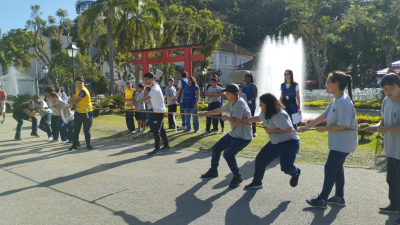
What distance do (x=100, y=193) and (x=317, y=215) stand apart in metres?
3.25

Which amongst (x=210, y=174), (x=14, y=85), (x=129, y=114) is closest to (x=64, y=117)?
(x=129, y=114)

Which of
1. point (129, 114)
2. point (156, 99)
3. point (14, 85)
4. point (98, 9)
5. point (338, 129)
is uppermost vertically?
point (98, 9)

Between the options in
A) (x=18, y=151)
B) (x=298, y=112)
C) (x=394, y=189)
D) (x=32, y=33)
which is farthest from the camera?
(x=32, y=33)

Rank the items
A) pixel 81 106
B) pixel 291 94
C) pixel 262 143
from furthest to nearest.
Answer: pixel 262 143, pixel 81 106, pixel 291 94

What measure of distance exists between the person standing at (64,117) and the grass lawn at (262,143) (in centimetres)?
→ 137

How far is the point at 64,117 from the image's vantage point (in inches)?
372

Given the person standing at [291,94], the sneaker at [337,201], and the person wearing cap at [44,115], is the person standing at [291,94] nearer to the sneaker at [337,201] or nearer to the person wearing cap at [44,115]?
the sneaker at [337,201]

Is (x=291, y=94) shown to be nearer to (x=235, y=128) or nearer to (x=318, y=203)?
(x=235, y=128)

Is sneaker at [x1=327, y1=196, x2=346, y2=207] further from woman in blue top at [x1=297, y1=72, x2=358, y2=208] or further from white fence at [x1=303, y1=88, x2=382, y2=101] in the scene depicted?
white fence at [x1=303, y1=88, x2=382, y2=101]

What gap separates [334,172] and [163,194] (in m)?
2.51

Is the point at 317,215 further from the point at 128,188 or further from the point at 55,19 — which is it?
the point at 55,19

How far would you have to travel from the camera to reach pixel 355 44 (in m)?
50.1

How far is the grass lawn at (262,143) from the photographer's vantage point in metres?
6.67

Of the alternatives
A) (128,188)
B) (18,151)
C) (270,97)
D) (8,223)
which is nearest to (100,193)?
(128,188)
